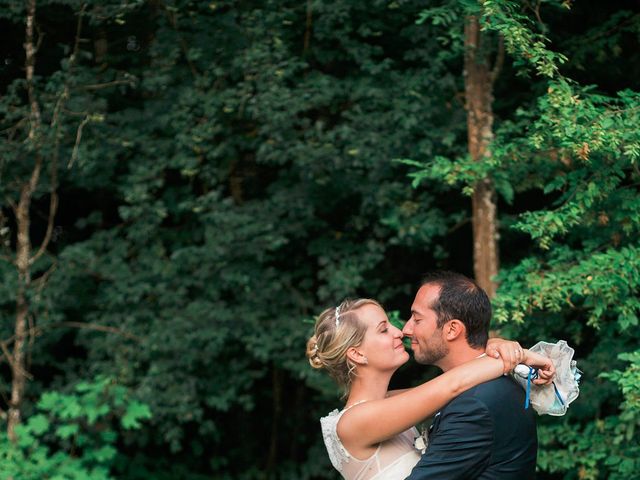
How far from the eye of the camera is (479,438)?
2689 millimetres

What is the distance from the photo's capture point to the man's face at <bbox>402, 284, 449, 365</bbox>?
3.00 metres

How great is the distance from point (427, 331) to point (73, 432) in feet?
15.6

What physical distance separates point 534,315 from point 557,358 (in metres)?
2.69

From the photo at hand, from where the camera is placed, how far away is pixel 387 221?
6648mm

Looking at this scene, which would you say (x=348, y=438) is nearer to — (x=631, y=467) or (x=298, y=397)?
(x=631, y=467)

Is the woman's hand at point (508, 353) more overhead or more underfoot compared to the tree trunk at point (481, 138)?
more overhead

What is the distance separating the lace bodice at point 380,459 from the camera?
2.96 m

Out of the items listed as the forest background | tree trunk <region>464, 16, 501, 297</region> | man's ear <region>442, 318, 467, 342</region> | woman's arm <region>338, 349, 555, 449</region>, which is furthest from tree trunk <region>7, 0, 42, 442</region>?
man's ear <region>442, 318, 467, 342</region>

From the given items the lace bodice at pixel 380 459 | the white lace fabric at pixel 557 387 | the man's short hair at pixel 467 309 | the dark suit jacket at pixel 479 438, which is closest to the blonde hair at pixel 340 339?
the lace bodice at pixel 380 459

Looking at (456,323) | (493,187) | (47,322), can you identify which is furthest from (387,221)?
(456,323)

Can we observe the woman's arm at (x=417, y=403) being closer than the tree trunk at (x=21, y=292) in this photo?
Yes

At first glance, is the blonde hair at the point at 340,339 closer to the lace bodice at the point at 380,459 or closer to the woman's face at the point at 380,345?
the woman's face at the point at 380,345

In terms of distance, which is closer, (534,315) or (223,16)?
(534,315)

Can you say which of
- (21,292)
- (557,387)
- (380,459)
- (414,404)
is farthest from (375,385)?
(21,292)
